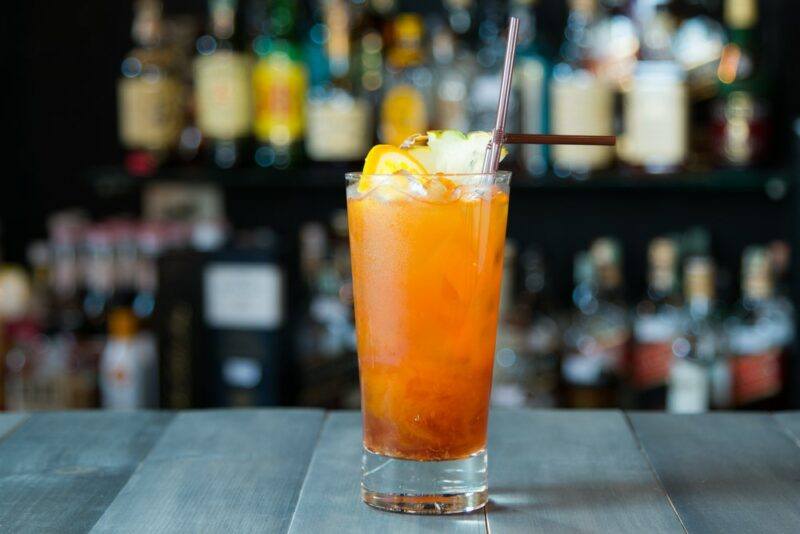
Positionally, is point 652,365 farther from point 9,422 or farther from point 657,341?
point 9,422

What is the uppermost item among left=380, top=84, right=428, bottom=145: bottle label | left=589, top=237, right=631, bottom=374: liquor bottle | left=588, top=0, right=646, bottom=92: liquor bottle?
left=588, top=0, right=646, bottom=92: liquor bottle

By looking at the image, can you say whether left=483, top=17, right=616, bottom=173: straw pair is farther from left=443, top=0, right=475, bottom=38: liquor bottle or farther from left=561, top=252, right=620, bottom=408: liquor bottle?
left=443, top=0, right=475, bottom=38: liquor bottle

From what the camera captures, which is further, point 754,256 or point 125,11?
point 125,11

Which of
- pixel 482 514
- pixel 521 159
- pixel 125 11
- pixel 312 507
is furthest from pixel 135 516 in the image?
pixel 125 11

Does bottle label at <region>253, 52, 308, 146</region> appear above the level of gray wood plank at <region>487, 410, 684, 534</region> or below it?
above

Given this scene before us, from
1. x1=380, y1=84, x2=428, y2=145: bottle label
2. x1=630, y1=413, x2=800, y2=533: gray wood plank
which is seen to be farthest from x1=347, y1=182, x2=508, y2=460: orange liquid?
x1=380, y1=84, x2=428, y2=145: bottle label

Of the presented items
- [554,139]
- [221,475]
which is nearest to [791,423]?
[554,139]

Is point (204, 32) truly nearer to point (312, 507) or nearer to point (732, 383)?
point (732, 383)
